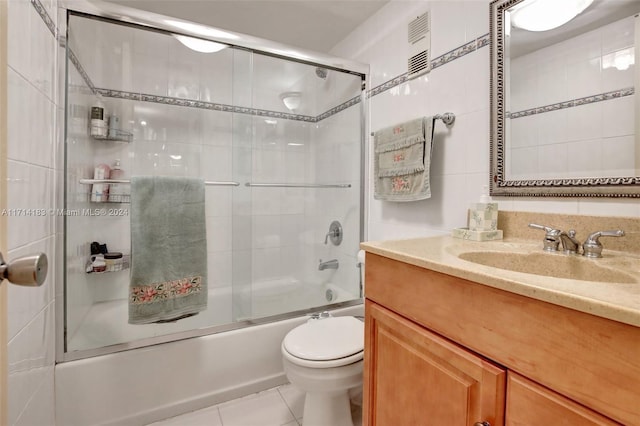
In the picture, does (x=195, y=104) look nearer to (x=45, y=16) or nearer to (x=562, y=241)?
(x=45, y=16)

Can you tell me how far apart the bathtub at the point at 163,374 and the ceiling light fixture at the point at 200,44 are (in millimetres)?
1330

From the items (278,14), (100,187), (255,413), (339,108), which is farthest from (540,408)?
(278,14)

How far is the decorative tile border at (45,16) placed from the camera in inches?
38.3

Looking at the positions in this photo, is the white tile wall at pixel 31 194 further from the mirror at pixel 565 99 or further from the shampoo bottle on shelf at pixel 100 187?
the mirror at pixel 565 99

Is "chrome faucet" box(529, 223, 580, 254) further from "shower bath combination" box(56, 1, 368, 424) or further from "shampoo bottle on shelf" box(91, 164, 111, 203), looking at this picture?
"shampoo bottle on shelf" box(91, 164, 111, 203)

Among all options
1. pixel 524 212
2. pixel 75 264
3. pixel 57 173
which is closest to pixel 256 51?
pixel 57 173

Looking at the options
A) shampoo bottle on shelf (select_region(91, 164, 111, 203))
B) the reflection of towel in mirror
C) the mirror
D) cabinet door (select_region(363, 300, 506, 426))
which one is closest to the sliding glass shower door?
shampoo bottle on shelf (select_region(91, 164, 111, 203))

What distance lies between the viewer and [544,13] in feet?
3.34

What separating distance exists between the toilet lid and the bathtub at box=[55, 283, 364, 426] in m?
0.30

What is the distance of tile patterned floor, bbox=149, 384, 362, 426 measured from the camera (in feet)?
4.40

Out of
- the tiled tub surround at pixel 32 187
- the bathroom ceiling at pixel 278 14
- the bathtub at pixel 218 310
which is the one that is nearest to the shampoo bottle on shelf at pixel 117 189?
the tiled tub surround at pixel 32 187

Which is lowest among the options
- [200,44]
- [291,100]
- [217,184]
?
[217,184]

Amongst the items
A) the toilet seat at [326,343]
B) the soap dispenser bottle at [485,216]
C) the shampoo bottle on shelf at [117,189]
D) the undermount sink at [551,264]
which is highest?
the shampoo bottle on shelf at [117,189]

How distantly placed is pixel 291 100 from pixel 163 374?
174cm
